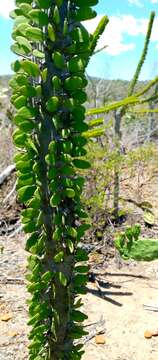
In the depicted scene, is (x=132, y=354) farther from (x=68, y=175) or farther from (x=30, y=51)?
(x=30, y=51)

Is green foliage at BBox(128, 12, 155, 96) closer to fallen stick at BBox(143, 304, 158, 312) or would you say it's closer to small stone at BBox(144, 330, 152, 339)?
fallen stick at BBox(143, 304, 158, 312)

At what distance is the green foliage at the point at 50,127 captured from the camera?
4.85 feet

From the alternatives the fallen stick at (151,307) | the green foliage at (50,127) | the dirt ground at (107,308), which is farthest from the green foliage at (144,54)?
the green foliage at (50,127)

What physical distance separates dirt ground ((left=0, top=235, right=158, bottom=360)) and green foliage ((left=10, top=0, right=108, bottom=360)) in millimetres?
2042

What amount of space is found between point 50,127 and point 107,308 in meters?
3.26

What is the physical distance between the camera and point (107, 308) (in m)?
4.45

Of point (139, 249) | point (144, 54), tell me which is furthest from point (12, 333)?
point (144, 54)

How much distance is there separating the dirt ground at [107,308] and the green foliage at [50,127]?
2.04 metres

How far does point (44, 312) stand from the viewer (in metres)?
1.83

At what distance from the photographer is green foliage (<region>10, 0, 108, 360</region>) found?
1.48 metres

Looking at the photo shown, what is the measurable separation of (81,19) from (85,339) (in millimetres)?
2984

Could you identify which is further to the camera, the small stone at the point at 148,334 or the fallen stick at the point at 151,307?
the fallen stick at the point at 151,307

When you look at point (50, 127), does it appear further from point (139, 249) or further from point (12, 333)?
point (12, 333)

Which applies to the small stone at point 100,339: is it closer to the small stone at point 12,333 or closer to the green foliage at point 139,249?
the small stone at point 12,333
